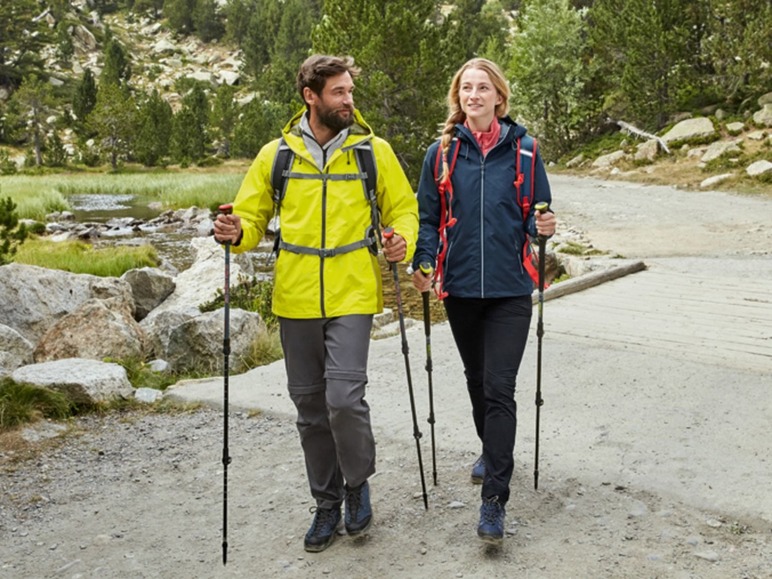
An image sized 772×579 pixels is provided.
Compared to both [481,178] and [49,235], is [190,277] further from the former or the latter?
[49,235]

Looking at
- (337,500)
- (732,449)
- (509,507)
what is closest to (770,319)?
(732,449)

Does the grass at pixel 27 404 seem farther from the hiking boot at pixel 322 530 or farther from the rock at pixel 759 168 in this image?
Answer: the rock at pixel 759 168

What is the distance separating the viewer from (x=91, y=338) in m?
8.82

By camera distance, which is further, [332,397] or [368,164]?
[368,164]

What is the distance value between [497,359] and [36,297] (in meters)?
8.19

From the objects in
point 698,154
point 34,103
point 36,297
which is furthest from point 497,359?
point 34,103

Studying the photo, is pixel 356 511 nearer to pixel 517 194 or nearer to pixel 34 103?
pixel 517 194

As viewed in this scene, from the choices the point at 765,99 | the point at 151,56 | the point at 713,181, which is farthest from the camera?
the point at 151,56

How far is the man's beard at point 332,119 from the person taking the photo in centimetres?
396

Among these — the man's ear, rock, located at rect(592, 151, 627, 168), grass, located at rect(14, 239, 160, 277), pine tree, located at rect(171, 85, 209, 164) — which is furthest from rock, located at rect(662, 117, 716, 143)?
pine tree, located at rect(171, 85, 209, 164)

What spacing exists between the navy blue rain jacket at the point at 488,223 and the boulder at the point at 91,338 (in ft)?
17.9

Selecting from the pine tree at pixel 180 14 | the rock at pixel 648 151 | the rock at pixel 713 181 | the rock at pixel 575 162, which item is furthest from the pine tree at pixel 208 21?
the rock at pixel 713 181

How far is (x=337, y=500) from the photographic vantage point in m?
4.18

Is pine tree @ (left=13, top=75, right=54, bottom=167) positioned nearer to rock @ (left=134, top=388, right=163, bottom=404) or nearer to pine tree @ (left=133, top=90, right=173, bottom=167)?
pine tree @ (left=133, top=90, right=173, bottom=167)
